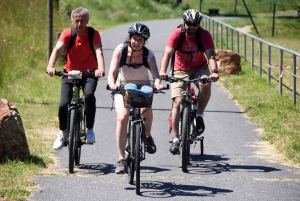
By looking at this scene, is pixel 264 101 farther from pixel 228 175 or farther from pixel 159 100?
pixel 228 175

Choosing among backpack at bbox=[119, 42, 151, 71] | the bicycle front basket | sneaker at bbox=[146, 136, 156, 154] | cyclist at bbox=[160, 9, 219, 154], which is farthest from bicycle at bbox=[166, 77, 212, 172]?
the bicycle front basket

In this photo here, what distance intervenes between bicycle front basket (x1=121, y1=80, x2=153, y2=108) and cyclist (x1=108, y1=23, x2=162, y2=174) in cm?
19

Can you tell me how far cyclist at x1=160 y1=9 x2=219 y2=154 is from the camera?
9812 mm

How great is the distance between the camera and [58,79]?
18828 millimetres

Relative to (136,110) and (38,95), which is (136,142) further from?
(38,95)

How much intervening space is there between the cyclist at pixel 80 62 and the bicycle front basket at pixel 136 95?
0.98 meters

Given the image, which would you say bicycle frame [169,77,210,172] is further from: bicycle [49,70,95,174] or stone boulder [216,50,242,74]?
stone boulder [216,50,242,74]

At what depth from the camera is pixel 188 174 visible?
9.49 metres

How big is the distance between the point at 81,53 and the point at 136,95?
1584 millimetres

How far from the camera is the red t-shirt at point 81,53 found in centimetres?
966

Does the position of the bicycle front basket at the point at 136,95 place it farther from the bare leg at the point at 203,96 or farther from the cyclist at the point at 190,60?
the bare leg at the point at 203,96

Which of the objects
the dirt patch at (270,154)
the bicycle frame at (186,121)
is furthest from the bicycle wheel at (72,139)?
the dirt patch at (270,154)

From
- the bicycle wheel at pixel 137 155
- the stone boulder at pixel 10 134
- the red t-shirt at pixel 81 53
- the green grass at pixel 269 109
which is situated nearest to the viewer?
the bicycle wheel at pixel 137 155

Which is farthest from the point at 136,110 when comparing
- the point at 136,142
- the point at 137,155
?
the point at 137,155
